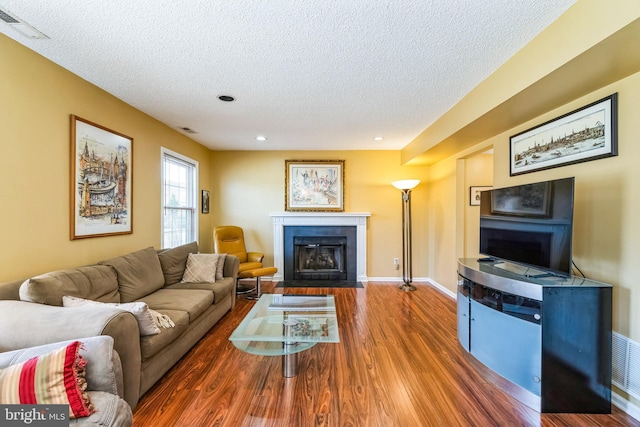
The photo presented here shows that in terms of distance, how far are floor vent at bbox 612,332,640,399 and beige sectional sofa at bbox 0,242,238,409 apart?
10.3ft

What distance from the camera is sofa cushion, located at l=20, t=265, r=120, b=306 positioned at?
5.53 ft

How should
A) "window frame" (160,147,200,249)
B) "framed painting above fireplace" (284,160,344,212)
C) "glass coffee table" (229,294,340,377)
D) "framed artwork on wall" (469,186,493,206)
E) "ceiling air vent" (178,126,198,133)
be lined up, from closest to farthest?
1. "glass coffee table" (229,294,340,377)
2. "window frame" (160,147,200,249)
3. "ceiling air vent" (178,126,198,133)
4. "framed artwork on wall" (469,186,493,206)
5. "framed painting above fireplace" (284,160,344,212)

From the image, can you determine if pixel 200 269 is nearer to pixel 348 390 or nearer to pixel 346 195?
pixel 348 390

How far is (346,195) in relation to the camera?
5.01 m

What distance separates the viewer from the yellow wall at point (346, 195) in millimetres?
4977

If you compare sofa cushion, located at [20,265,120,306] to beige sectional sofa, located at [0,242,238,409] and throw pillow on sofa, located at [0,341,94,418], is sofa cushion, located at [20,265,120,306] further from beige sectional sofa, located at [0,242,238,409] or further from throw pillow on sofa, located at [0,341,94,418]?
throw pillow on sofa, located at [0,341,94,418]

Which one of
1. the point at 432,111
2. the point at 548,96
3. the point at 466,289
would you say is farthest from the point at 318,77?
the point at 466,289

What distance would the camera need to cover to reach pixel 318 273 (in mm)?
4945

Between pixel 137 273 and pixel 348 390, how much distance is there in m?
2.22

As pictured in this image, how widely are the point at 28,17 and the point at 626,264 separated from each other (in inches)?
162

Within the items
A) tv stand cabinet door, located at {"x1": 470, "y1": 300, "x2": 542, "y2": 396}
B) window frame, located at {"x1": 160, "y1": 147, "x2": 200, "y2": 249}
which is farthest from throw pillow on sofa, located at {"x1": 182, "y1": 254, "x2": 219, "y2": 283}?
tv stand cabinet door, located at {"x1": 470, "y1": 300, "x2": 542, "y2": 396}

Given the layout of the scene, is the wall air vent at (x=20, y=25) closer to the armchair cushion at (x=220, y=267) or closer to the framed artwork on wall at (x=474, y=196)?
the armchair cushion at (x=220, y=267)

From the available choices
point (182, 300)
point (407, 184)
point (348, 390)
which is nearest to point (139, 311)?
point (182, 300)

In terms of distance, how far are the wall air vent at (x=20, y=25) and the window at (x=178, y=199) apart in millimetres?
1856
